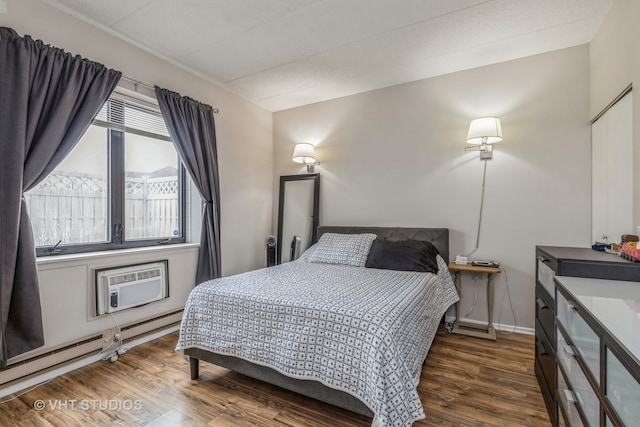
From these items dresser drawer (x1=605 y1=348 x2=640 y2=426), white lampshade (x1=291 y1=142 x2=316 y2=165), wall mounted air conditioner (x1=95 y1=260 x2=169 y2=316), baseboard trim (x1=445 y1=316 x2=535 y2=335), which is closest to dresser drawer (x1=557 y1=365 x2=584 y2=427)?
dresser drawer (x1=605 y1=348 x2=640 y2=426)

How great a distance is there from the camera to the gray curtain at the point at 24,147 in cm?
188

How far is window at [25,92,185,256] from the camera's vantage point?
7.65 ft

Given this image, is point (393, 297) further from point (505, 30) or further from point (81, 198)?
point (81, 198)

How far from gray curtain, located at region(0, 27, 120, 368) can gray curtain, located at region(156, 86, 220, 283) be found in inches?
35.1

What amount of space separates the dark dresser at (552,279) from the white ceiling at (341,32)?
6.14ft

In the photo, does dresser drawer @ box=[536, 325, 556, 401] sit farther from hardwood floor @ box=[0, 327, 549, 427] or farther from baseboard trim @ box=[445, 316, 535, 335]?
baseboard trim @ box=[445, 316, 535, 335]

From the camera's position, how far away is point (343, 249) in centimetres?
323

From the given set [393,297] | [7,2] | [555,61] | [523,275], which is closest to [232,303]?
[393,297]

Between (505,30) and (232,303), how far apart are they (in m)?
3.07

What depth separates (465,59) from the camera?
297 centimetres

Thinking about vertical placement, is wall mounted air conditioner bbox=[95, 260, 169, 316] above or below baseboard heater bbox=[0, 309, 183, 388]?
above

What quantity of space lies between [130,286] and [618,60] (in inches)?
164

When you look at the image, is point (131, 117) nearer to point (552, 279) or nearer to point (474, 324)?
point (552, 279)

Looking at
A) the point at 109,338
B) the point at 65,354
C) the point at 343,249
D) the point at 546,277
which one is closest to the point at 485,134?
the point at 546,277
